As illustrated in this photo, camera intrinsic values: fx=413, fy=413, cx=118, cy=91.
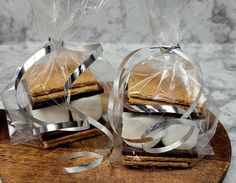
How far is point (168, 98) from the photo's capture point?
74 cm

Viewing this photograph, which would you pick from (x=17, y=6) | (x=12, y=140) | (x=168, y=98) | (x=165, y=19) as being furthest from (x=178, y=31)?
(x=17, y=6)

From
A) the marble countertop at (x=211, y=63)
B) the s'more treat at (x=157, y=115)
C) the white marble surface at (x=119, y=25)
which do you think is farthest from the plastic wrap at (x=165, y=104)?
the white marble surface at (x=119, y=25)

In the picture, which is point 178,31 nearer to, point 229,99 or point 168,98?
point 168,98

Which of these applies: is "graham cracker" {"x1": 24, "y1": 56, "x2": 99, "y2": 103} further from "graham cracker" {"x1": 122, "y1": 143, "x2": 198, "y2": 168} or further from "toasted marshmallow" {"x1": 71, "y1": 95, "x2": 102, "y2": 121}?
"graham cracker" {"x1": 122, "y1": 143, "x2": 198, "y2": 168}

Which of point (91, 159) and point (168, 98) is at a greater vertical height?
point (168, 98)

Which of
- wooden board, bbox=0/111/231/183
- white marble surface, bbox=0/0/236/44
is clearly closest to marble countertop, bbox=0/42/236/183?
white marble surface, bbox=0/0/236/44

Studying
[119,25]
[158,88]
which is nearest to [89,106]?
[158,88]

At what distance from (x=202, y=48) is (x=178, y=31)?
1.84ft

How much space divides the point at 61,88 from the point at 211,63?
2.04ft

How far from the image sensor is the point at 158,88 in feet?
2.51

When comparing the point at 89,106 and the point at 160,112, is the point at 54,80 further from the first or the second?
the point at 160,112

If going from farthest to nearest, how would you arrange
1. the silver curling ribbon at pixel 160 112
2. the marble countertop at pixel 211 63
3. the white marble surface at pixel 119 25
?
the white marble surface at pixel 119 25, the marble countertop at pixel 211 63, the silver curling ribbon at pixel 160 112

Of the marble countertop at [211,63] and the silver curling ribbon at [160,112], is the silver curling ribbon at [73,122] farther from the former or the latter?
the marble countertop at [211,63]

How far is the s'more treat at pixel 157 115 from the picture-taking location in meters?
0.75
